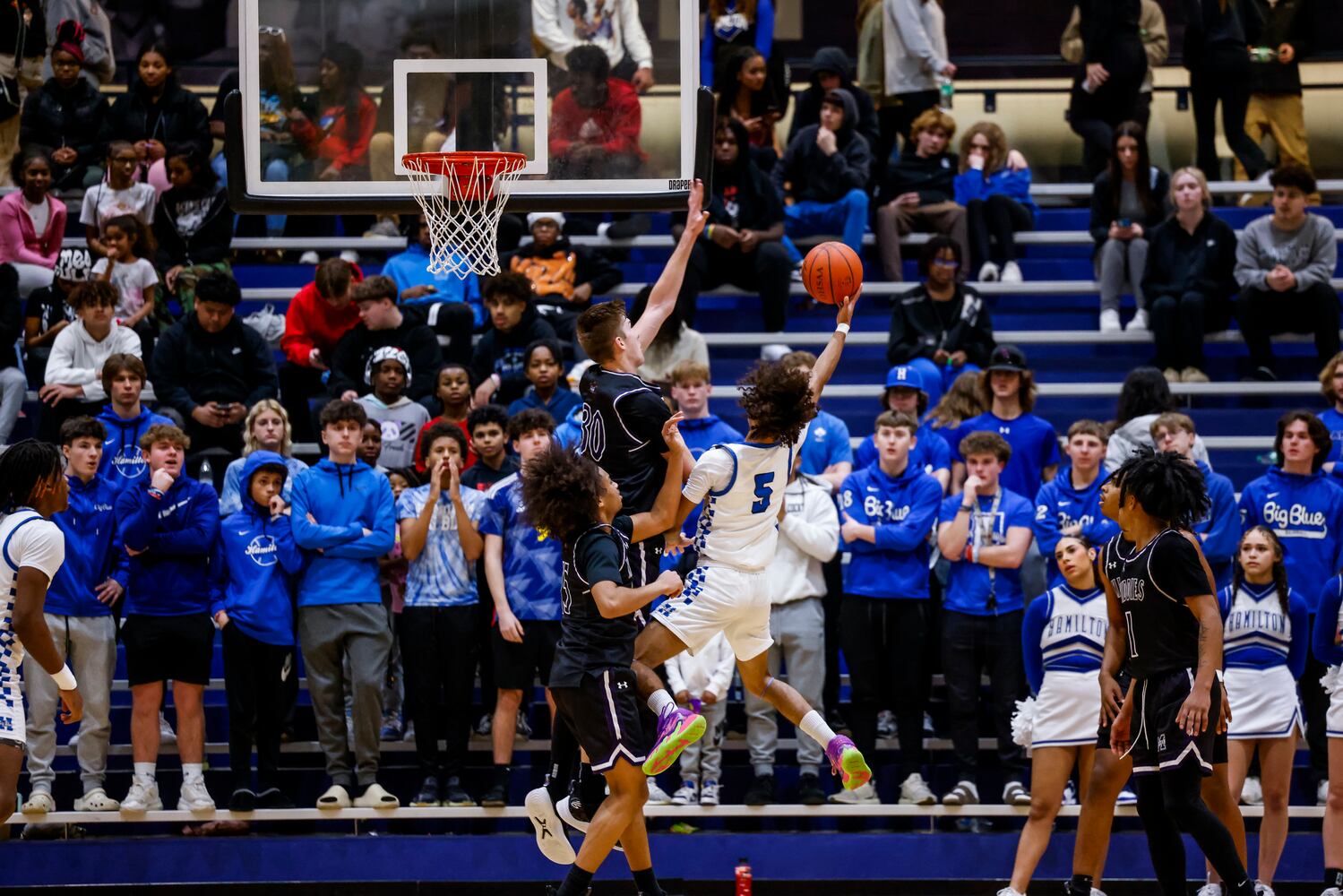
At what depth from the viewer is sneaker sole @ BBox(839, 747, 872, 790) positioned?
24.4ft

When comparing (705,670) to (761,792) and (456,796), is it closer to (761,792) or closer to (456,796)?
(761,792)

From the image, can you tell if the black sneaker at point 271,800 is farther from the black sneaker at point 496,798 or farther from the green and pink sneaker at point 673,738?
the green and pink sneaker at point 673,738

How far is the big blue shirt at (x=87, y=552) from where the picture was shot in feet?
30.9

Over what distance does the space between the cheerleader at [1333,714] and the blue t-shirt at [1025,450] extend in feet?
6.51

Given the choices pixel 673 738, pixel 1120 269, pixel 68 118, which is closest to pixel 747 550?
pixel 673 738

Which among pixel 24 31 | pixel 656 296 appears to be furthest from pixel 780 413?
pixel 24 31

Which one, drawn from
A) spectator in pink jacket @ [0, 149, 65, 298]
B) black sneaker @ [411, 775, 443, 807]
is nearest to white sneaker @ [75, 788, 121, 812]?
black sneaker @ [411, 775, 443, 807]

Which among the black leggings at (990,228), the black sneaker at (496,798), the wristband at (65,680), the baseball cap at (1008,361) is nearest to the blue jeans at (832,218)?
the black leggings at (990,228)

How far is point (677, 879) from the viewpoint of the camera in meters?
9.40

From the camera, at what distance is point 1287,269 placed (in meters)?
12.3

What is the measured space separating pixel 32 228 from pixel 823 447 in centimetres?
631

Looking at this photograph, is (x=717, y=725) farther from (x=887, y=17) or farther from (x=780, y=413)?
(x=887, y=17)

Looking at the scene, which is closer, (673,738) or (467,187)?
(673,738)

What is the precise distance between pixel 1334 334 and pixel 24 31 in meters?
10.8
